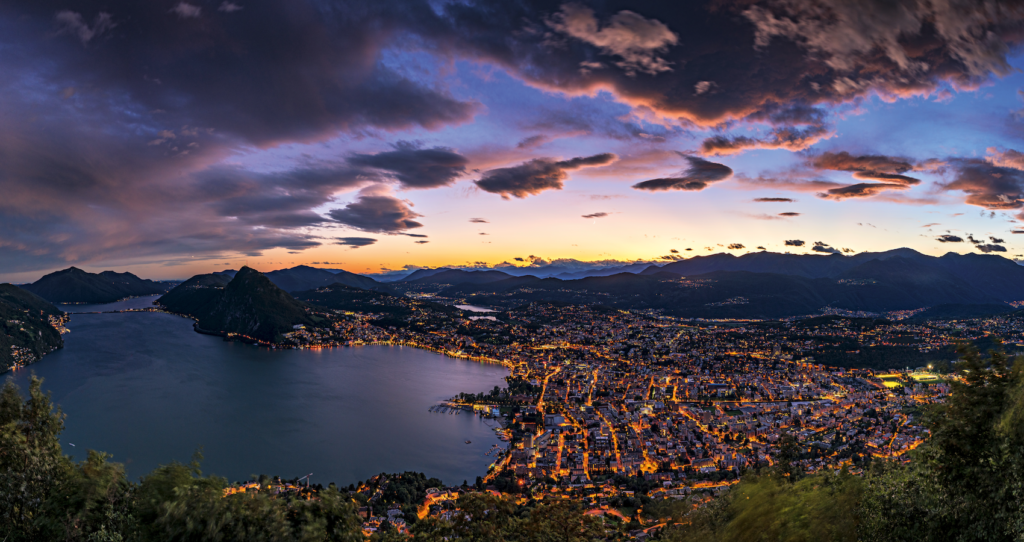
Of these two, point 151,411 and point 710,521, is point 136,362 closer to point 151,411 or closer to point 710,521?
point 151,411

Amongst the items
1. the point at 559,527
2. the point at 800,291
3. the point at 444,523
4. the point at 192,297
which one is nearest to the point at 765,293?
the point at 800,291

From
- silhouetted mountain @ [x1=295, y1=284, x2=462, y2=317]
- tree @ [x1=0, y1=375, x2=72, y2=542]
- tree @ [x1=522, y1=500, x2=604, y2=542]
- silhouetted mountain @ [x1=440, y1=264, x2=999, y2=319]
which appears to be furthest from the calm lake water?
silhouetted mountain @ [x1=440, y1=264, x2=999, y2=319]

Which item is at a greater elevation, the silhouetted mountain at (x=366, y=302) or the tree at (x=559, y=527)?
the silhouetted mountain at (x=366, y=302)

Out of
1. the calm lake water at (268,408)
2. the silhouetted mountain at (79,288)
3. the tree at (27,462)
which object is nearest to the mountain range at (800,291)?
the calm lake water at (268,408)

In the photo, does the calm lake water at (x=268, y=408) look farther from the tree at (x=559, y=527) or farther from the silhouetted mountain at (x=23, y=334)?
the tree at (x=559, y=527)

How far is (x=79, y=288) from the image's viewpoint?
137 metres

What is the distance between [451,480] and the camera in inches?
952

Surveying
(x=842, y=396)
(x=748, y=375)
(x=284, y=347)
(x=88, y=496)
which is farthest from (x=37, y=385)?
(x=284, y=347)

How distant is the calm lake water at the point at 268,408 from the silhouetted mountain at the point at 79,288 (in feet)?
328

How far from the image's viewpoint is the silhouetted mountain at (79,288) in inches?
5217

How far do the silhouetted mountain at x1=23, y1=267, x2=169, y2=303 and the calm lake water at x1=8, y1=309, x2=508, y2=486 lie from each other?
328 feet

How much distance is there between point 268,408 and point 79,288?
15272cm

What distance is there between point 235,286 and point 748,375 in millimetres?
95817

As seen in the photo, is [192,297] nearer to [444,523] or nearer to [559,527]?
[444,523]
